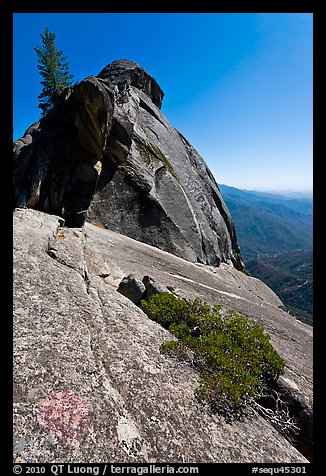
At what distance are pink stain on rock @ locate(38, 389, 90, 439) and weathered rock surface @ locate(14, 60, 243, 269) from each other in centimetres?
1876

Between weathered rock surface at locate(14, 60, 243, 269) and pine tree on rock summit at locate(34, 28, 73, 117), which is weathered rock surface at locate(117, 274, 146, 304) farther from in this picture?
pine tree on rock summit at locate(34, 28, 73, 117)

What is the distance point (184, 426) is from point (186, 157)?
45.1m

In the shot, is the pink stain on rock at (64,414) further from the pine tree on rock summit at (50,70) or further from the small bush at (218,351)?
the pine tree on rock summit at (50,70)

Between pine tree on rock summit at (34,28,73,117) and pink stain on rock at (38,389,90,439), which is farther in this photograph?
pine tree on rock summit at (34,28,73,117)

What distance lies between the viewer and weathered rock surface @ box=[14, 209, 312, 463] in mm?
5395
